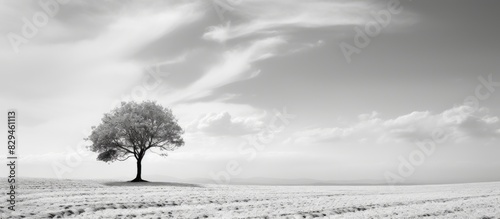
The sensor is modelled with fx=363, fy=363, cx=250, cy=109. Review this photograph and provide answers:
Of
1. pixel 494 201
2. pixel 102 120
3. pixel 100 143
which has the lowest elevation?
pixel 494 201

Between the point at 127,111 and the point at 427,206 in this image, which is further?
the point at 127,111

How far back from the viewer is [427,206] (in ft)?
66.4

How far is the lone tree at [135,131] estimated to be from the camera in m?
47.7

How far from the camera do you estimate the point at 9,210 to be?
48.5 feet

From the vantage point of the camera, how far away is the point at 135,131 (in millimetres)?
48438

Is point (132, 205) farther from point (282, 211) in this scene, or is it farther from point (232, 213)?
point (282, 211)

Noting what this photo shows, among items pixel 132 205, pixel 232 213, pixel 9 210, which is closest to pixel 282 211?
pixel 232 213

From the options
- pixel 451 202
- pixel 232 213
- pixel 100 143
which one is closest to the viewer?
pixel 232 213

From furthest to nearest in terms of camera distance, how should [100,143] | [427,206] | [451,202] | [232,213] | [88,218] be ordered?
[100,143]
[451,202]
[427,206]
[232,213]
[88,218]

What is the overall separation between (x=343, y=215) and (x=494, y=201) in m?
13.1

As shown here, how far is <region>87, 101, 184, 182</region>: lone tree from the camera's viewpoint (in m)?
47.7

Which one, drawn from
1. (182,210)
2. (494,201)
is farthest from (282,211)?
(494,201)

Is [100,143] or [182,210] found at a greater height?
[100,143]

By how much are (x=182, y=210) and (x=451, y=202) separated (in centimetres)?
1642
